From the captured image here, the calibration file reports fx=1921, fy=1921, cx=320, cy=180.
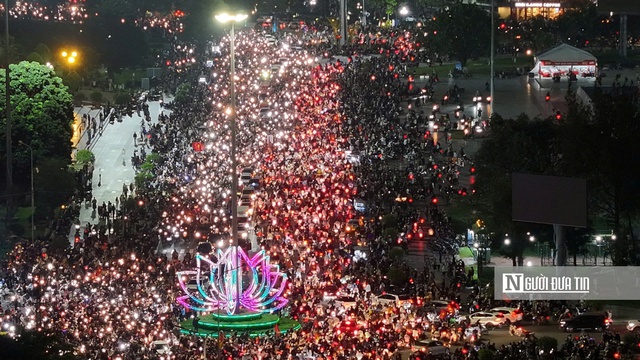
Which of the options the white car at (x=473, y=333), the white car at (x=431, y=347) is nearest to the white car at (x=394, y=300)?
the white car at (x=473, y=333)

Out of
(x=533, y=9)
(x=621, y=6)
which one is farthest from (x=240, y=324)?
(x=533, y=9)

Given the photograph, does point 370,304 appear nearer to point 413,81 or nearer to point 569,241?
point 569,241

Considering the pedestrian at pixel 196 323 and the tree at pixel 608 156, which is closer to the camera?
the pedestrian at pixel 196 323

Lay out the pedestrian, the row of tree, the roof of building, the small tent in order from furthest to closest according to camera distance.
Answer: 1. the roof of building
2. the small tent
3. the row of tree
4. the pedestrian

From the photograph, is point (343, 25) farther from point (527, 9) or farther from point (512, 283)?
point (512, 283)

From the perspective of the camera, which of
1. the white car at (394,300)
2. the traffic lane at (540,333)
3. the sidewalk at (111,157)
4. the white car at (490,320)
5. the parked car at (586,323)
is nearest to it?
the traffic lane at (540,333)

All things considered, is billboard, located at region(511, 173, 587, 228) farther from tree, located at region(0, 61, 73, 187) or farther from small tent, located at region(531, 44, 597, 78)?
small tent, located at region(531, 44, 597, 78)

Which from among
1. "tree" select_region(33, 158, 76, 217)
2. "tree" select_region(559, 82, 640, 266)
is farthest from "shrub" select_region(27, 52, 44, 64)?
"tree" select_region(559, 82, 640, 266)

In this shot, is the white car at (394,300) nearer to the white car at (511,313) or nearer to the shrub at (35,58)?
the white car at (511,313)

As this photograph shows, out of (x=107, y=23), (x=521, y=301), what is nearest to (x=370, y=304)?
(x=521, y=301)
